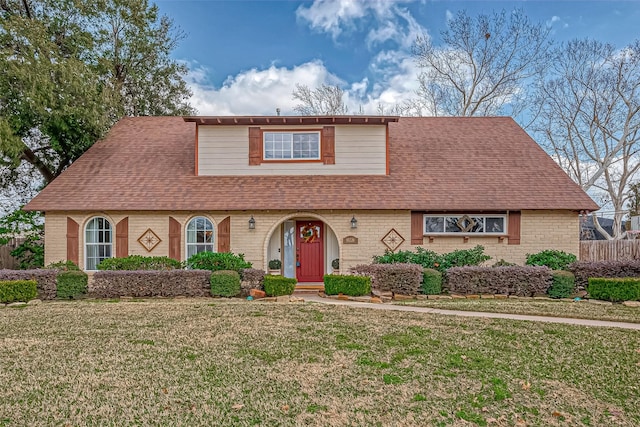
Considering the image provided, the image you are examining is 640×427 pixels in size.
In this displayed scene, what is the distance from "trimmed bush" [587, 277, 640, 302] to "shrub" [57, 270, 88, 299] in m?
13.8

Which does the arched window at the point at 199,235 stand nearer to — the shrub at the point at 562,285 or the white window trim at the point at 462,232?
the white window trim at the point at 462,232

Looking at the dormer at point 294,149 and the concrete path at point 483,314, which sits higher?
the dormer at point 294,149

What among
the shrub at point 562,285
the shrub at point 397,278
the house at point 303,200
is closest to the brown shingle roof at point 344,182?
the house at point 303,200

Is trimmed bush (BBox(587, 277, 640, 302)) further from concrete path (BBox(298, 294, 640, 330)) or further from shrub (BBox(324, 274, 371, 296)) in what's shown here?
shrub (BBox(324, 274, 371, 296))

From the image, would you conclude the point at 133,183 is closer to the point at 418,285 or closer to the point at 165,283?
the point at 165,283

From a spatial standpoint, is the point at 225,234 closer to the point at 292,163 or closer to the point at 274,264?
the point at 274,264

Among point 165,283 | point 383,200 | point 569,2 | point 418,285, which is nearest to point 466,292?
point 418,285

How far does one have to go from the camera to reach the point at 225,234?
13062 mm

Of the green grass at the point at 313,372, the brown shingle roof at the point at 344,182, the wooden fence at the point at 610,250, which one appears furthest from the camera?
the wooden fence at the point at 610,250

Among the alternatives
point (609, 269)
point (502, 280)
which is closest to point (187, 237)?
point (502, 280)

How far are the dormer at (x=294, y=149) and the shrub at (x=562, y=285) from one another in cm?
617

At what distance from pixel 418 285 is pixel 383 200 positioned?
3.17m

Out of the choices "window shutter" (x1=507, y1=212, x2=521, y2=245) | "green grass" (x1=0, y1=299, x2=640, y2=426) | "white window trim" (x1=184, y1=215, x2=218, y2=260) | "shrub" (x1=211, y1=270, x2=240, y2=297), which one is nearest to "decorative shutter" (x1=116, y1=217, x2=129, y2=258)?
"white window trim" (x1=184, y1=215, x2=218, y2=260)

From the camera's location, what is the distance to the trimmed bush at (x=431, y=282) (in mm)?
11117
